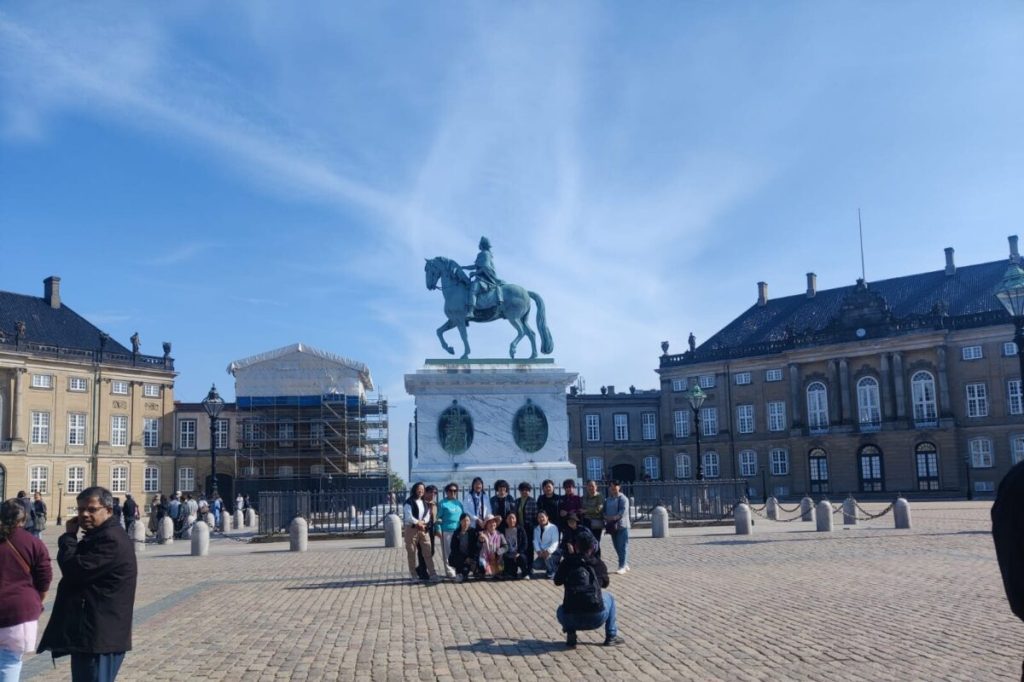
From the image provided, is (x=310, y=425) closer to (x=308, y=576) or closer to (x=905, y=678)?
(x=308, y=576)

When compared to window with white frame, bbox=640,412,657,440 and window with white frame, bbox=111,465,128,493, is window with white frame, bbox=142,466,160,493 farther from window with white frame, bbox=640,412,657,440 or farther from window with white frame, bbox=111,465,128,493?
window with white frame, bbox=640,412,657,440

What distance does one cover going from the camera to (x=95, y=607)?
5.88 meters

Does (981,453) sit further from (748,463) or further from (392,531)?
(392,531)

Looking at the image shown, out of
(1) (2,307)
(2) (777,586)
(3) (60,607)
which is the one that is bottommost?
(2) (777,586)

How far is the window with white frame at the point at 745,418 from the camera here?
73.1m

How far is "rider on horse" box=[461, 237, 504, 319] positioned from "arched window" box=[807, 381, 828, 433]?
1891 inches

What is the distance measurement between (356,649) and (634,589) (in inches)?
224

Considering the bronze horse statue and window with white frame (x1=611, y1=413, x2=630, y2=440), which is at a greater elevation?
the bronze horse statue

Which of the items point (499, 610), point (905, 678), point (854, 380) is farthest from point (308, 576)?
point (854, 380)

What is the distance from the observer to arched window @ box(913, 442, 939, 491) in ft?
206

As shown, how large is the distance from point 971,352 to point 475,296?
47.7 meters

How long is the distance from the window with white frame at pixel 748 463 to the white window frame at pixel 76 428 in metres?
48.5

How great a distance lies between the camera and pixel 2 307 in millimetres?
66562

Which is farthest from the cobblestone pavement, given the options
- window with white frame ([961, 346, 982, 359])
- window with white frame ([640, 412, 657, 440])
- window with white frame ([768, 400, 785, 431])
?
window with white frame ([640, 412, 657, 440])
